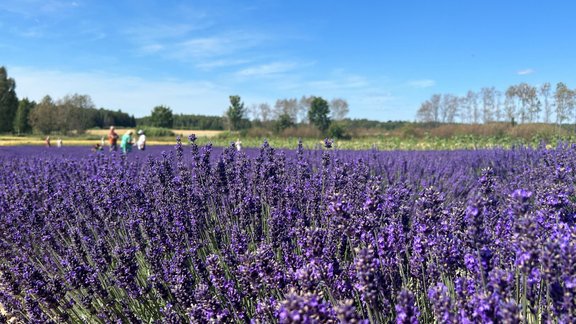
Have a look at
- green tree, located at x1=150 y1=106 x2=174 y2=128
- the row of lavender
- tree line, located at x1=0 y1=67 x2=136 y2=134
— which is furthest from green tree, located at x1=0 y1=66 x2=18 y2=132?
the row of lavender

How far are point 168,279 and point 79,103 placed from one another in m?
81.8

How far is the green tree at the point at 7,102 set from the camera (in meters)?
56.7

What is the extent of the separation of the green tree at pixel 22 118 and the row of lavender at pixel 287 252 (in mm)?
67011

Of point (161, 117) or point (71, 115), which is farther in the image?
point (161, 117)

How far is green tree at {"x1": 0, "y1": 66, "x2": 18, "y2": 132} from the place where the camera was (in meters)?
56.7

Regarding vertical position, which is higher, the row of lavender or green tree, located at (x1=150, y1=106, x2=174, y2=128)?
green tree, located at (x1=150, y1=106, x2=174, y2=128)

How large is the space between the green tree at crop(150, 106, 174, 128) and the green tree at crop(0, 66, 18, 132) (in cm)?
3017

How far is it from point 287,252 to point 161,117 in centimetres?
9122

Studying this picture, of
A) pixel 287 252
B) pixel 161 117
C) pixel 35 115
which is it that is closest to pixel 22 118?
pixel 35 115

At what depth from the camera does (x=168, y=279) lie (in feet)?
8.24

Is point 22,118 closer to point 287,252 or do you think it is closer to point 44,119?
point 44,119

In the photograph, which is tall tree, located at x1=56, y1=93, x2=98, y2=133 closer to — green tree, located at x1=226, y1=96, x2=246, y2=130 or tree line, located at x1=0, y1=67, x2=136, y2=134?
tree line, located at x1=0, y1=67, x2=136, y2=134

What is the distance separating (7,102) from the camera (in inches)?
2261

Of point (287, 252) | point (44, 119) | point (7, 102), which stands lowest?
point (287, 252)
